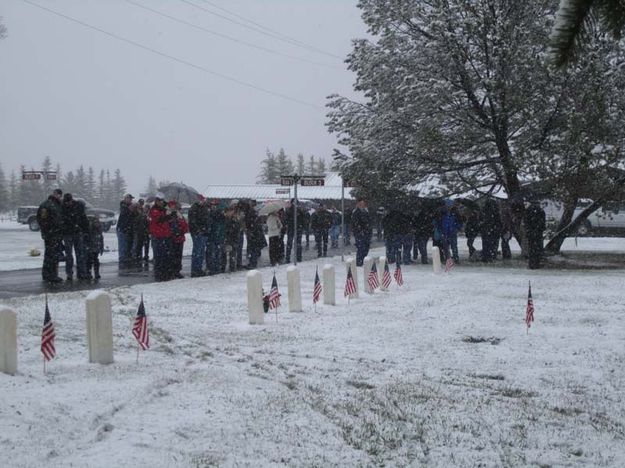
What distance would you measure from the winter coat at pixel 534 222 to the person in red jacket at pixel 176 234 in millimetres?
9502

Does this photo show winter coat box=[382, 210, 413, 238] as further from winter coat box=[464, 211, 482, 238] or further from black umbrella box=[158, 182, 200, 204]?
black umbrella box=[158, 182, 200, 204]

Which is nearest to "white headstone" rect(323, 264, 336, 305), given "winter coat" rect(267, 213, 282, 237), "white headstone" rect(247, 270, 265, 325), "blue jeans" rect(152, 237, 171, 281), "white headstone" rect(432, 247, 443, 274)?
"white headstone" rect(247, 270, 265, 325)

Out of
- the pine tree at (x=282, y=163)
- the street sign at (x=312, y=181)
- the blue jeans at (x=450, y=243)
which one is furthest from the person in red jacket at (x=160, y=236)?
the pine tree at (x=282, y=163)

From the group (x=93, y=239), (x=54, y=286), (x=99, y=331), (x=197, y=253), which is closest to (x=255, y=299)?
(x=99, y=331)

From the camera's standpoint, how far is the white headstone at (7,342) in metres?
7.25

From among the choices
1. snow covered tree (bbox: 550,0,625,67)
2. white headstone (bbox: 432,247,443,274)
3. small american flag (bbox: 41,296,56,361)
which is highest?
snow covered tree (bbox: 550,0,625,67)

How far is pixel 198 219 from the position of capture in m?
18.6

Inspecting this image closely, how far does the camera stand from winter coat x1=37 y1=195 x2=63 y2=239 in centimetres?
1567

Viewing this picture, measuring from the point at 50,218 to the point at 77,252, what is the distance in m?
1.39

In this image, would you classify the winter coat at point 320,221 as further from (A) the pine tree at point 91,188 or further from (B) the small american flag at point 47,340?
(A) the pine tree at point 91,188

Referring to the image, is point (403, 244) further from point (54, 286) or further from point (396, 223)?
point (54, 286)

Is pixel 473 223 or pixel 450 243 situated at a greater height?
pixel 473 223

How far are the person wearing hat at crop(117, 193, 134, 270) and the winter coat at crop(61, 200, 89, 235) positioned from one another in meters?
3.77

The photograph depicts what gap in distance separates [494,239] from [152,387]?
57.4ft
